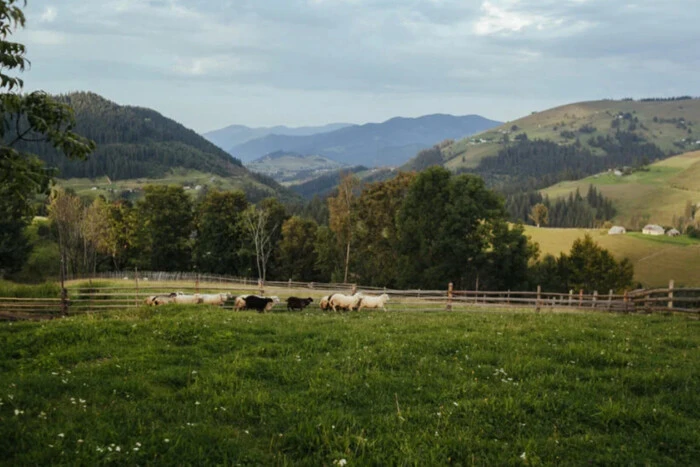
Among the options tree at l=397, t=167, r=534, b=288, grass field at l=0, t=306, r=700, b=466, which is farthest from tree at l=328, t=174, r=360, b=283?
grass field at l=0, t=306, r=700, b=466

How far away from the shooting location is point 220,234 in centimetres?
7050

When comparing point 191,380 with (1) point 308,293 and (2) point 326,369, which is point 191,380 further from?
(1) point 308,293

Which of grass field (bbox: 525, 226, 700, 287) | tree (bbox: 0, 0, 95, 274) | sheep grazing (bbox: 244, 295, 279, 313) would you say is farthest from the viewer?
grass field (bbox: 525, 226, 700, 287)

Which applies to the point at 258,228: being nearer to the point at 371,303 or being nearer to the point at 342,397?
the point at 371,303

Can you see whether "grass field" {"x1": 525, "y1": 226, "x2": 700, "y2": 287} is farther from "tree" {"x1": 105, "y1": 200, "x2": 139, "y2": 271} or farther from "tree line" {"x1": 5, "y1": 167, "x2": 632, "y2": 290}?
"tree" {"x1": 105, "y1": 200, "x2": 139, "y2": 271}

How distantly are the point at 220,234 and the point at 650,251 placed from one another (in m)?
109

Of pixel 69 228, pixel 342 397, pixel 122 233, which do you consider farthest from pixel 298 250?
pixel 342 397

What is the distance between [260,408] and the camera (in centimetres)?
812

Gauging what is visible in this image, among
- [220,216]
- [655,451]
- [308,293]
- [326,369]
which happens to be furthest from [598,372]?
[220,216]

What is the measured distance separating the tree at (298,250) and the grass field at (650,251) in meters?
64.2

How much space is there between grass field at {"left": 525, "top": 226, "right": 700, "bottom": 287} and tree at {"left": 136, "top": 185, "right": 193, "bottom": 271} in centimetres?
8220

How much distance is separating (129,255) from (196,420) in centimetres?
7869

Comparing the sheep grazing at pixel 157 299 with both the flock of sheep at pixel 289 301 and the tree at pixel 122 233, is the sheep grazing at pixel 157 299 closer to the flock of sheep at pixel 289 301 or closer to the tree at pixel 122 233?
the flock of sheep at pixel 289 301

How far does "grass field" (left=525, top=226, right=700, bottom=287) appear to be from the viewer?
104 m
